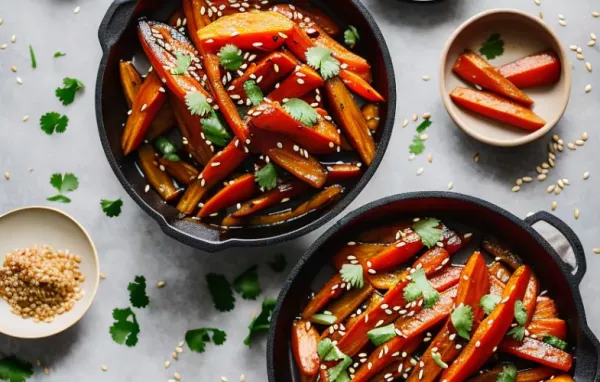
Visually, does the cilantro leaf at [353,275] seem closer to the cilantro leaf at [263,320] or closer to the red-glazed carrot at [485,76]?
the cilantro leaf at [263,320]

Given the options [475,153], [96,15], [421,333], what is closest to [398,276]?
[421,333]

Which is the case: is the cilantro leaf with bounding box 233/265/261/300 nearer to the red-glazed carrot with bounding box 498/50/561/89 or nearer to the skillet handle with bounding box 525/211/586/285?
the skillet handle with bounding box 525/211/586/285

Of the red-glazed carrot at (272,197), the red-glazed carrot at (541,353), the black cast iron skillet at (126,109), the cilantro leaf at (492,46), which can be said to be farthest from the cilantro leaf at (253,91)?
the red-glazed carrot at (541,353)

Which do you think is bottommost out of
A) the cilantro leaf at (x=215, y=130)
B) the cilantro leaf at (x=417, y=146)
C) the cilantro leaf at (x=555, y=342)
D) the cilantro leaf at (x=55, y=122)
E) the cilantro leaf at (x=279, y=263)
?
the cilantro leaf at (x=279, y=263)

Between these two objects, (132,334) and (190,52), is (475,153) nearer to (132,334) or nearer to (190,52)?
(190,52)

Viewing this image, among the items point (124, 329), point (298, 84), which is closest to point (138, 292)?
point (124, 329)

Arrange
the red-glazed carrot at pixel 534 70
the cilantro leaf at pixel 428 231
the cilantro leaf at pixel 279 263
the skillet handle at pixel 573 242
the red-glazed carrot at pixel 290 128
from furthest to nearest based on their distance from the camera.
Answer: the cilantro leaf at pixel 279 263
the red-glazed carrot at pixel 534 70
the cilantro leaf at pixel 428 231
the skillet handle at pixel 573 242
the red-glazed carrot at pixel 290 128

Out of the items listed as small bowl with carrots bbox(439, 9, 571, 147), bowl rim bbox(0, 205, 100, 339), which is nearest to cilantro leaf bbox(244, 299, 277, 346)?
bowl rim bbox(0, 205, 100, 339)

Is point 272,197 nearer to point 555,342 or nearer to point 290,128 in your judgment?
point 290,128
